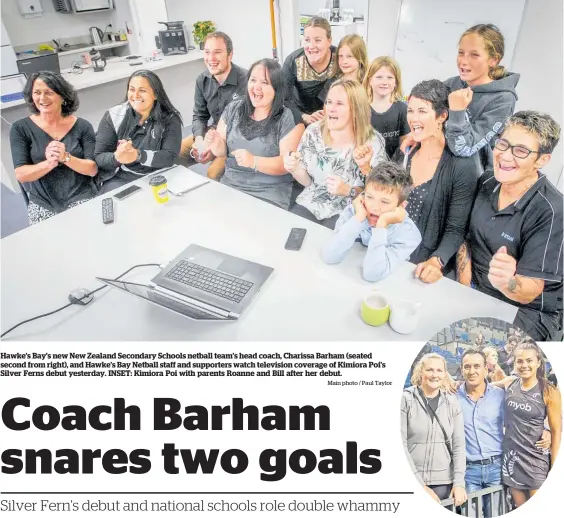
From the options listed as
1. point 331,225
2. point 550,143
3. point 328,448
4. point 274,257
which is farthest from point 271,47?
point 328,448

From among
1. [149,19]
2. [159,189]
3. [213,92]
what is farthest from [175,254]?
[149,19]

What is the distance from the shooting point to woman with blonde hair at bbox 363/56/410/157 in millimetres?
1575

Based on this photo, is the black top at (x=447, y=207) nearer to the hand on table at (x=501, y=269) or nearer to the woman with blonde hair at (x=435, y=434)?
the hand on table at (x=501, y=269)

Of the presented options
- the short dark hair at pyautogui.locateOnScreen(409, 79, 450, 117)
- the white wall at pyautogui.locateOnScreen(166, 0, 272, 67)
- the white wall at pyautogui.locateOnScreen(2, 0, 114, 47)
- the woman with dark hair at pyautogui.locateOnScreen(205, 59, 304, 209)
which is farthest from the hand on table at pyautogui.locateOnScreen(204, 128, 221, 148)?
the white wall at pyautogui.locateOnScreen(2, 0, 114, 47)

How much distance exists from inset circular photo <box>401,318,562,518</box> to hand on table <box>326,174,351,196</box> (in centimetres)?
92

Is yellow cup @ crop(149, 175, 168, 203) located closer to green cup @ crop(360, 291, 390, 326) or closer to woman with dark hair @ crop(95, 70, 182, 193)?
woman with dark hair @ crop(95, 70, 182, 193)

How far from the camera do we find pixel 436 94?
1444 millimetres

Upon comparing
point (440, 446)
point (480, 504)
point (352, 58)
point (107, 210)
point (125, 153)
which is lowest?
point (480, 504)

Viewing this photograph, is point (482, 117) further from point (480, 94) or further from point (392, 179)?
point (392, 179)

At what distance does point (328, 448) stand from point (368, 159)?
44.7 inches

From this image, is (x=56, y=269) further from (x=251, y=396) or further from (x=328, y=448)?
(x=328, y=448)

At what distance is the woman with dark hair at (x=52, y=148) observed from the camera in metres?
1.96

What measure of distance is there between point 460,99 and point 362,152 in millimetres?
418

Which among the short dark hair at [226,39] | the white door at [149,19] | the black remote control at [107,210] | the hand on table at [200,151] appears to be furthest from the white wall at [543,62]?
the white door at [149,19]
